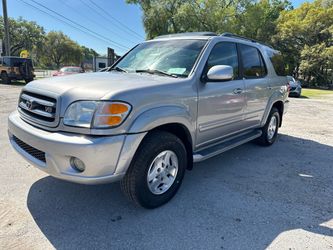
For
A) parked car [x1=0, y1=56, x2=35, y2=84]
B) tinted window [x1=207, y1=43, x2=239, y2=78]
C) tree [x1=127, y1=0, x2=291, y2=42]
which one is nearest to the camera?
tinted window [x1=207, y1=43, x2=239, y2=78]

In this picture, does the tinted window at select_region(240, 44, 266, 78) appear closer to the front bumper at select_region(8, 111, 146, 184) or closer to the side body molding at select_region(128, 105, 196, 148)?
the side body molding at select_region(128, 105, 196, 148)

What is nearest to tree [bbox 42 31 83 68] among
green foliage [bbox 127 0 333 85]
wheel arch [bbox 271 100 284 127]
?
green foliage [bbox 127 0 333 85]

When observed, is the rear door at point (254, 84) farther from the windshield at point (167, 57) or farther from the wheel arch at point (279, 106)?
the windshield at point (167, 57)

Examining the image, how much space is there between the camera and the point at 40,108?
2.88 meters

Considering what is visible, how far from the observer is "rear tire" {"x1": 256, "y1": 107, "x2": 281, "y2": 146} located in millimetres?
5508

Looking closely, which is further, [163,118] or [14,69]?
[14,69]

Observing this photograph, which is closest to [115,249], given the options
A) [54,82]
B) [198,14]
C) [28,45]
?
[54,82]

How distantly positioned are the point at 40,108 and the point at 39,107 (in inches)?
0.9

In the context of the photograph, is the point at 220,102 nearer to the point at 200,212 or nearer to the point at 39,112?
→ the point at 200,212

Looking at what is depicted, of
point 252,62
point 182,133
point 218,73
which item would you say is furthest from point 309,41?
point 182,133

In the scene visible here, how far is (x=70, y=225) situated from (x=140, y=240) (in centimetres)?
74

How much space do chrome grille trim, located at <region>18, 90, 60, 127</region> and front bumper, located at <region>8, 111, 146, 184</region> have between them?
0.13 m

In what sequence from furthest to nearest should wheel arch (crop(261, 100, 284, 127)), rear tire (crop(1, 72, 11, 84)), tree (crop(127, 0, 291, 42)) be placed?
tree (crop(127, 0, 291, 42))
rear tire (crop(1, 72, 11, 84))
wheel arch (crop(261, 100, 284, 127))

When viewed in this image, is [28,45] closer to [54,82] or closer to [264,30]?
[264,30]
